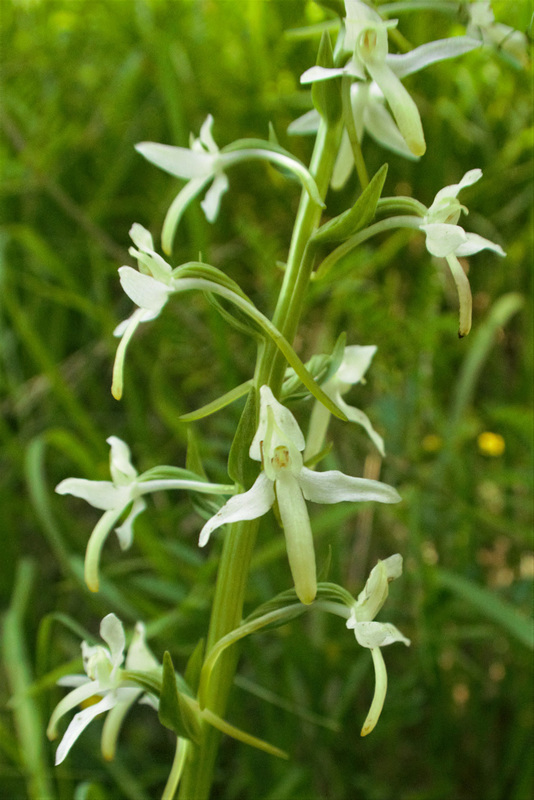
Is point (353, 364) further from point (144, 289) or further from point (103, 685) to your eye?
point (103, 685)

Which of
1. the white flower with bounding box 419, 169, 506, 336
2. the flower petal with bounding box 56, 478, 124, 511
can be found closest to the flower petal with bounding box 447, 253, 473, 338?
the white flower with bounding box 419, 169, 506, 336

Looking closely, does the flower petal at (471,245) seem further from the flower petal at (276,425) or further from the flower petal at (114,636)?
the flower petal at (114,636)

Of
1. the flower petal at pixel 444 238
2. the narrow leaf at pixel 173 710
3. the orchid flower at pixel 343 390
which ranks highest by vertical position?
the flower petal at pixel 444 238

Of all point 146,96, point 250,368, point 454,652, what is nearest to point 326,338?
A: point 250,368

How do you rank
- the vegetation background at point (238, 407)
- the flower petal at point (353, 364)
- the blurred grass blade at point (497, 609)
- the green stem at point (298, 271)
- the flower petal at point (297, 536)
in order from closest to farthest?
1. the flower petal at point (297, 536)
2. the green stem at point (298, 271)
3. the flower petal at point (353, 364)
4. the blurred grass blade at point (497, 609)
5. the vegetation background at point (238, 407)

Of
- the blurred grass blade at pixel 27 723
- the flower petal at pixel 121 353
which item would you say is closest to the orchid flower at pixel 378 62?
the flower petal at pixel 121 353

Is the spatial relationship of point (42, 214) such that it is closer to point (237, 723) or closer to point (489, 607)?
point (237, 723)

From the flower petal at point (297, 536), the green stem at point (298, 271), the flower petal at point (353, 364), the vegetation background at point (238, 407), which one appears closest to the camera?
the flower petal at point (297, 536)
